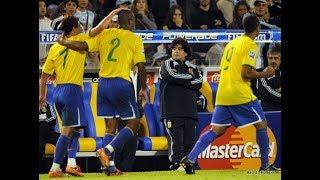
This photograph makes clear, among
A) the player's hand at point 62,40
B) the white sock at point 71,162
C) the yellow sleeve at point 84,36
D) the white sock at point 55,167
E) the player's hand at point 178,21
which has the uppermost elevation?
the player's hand at point 178,21

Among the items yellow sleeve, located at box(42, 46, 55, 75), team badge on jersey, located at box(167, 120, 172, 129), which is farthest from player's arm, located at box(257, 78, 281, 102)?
yellow sleeve, located at box(42, 46, 55, 75)

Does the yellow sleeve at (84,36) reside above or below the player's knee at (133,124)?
above

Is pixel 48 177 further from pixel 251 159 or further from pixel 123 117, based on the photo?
pixel 251 159

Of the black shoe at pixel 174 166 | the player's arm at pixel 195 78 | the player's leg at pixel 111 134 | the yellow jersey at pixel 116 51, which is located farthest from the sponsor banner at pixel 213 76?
the player's leg at pixel 111 134

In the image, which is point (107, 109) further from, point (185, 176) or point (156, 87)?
point (156, 87)

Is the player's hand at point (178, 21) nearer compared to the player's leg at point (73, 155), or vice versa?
the player's leg at point (73, 155)

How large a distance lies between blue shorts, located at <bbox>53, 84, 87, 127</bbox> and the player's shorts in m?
0.27

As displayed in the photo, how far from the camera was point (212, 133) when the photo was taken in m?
12.9

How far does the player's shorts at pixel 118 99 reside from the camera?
42.7 ft

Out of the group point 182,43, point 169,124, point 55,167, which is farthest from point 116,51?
point 55,167

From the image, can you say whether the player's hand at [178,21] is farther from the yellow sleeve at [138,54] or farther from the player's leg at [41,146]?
the player's leg at [41,146]

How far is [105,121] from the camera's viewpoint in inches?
519

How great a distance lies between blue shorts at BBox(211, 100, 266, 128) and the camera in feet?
42.5
